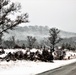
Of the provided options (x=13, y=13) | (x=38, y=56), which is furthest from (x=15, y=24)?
(x=38, y=56)

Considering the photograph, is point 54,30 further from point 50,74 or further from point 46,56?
point 50,74

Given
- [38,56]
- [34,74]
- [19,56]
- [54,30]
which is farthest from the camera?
[54,30]

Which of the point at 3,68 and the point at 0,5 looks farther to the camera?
the point at 0,5

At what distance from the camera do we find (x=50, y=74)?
60.8 feet

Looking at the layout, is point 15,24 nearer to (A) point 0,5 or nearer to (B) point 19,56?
(A) point 0,5

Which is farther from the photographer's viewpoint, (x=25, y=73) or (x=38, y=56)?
(x=38, y=56)

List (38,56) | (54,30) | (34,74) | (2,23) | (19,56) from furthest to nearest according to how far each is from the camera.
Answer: (54,30) → (38,56) → (19,56) → (2,23) → (34,74)

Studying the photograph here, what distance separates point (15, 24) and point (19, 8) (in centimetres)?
→ 170

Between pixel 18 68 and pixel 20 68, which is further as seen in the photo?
pixel 20 68

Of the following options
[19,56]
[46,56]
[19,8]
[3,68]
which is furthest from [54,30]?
[3,68]

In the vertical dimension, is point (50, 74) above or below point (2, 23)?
below

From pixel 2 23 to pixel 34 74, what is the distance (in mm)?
7495

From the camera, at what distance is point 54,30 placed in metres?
69.8

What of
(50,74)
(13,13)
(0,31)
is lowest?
(50,74)
